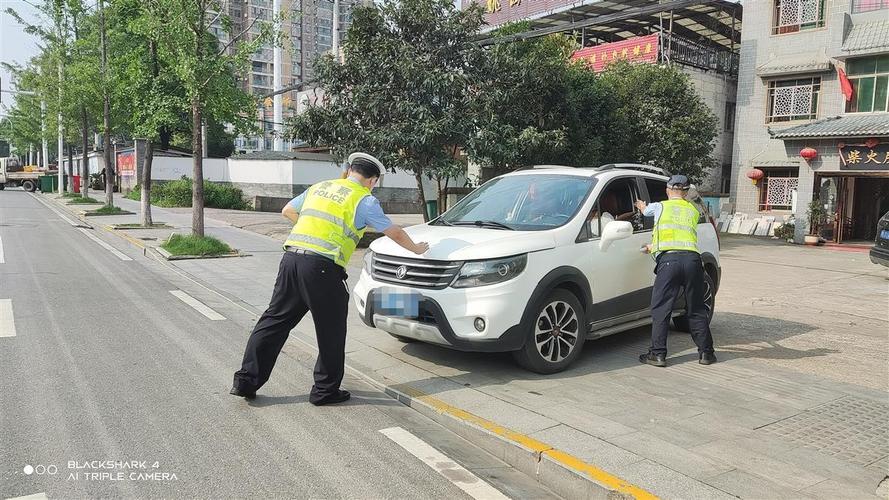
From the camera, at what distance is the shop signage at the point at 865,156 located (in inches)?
773

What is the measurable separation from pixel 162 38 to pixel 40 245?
5.20 metres

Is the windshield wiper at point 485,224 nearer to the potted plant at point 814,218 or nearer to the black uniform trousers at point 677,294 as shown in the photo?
the black uniform trousers at point 677,294

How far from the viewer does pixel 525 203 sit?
636cm

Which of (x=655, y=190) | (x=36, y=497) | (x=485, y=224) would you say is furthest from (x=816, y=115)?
(x=36, y=497)

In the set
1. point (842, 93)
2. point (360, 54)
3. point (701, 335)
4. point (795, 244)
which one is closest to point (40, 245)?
point (360, 54)

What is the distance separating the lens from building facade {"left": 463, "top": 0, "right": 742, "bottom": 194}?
2630 cm

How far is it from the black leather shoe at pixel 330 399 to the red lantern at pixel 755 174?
75.3 feet

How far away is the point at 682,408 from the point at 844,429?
1037 millimetres

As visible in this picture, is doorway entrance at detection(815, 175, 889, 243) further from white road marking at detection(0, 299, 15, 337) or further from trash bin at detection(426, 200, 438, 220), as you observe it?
white road marking at detection(0, 299, 15, 337)

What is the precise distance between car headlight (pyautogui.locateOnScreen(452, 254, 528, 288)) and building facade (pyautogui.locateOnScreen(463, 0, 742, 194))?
21108mm

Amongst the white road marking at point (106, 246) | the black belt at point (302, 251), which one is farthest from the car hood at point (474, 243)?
the white road marking at point (106, 246)

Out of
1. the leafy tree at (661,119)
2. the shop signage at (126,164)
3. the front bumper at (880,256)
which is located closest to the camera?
the front bumper at (880,256)

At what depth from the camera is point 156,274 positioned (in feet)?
37.1

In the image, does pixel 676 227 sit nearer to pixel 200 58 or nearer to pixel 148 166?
pixel 200 58
